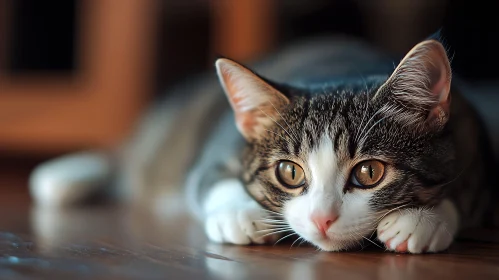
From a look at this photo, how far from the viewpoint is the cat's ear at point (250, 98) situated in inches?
44.2

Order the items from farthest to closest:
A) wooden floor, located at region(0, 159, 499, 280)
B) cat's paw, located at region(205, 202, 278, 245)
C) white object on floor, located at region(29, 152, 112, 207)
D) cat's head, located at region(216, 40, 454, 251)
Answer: white object on floor, located at region(29, 152, 112, 207), cat's paw, located at region(205, 202, 278, 245), cat's head, located at region(216, 40, 454, 251), wooden floor, located at region(0, 159, 499, 280)

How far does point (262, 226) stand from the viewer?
1104 millimetres

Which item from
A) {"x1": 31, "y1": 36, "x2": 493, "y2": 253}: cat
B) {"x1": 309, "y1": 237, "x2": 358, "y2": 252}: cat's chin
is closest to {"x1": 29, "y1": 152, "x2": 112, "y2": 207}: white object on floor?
{"x1": 31, "y1": 36, "x2": 493, "y2": 253}: cat

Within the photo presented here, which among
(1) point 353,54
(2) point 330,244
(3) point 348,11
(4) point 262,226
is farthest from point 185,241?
(3) point 348,11

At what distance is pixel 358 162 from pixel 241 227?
0.25 meters

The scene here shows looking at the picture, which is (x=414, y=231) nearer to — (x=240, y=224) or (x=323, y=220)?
(x=323, y=220)

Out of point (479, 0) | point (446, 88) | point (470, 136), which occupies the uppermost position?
point (479, 0)

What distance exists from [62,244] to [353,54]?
1.04 meters

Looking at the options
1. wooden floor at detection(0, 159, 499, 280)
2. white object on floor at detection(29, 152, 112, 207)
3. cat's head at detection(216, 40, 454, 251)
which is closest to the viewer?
wooden floor at detection(0, 159, 499, 280)

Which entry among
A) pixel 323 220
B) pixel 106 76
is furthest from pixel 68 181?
pixel 323 220

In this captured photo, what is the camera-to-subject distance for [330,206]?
95cm

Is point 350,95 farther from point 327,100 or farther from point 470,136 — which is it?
point 470,136

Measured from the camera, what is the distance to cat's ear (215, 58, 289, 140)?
44.2 inches

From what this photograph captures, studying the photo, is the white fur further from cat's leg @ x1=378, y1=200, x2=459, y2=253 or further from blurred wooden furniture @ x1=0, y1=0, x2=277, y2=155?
blurred wooden furniture @ x1=0, y1=0, x2=277, y2=155
